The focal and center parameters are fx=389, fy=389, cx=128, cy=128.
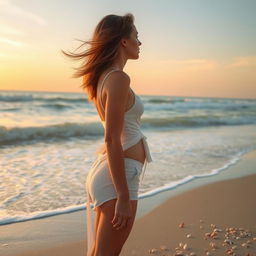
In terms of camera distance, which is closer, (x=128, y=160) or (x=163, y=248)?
(x=128, y=160)

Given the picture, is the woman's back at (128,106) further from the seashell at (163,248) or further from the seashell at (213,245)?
the seashell at (213,245)

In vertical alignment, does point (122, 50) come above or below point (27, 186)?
above

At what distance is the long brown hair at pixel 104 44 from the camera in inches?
80.9

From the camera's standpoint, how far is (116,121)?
1905 millimetres

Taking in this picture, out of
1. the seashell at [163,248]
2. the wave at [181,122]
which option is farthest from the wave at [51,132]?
the seashell at [163,248]

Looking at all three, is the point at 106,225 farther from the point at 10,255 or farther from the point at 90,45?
the point at 10,255

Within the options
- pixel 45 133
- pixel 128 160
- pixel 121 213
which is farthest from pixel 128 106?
pixel 45 133

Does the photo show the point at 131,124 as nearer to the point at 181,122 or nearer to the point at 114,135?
the point at 114,135

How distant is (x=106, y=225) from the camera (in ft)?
6.73

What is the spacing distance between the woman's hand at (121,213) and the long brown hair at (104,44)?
644mm

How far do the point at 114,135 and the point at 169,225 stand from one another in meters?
3.16

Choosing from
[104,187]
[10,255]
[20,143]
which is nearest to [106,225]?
[104,187]

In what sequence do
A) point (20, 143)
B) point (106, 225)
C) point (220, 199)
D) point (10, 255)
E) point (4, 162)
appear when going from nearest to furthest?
point (106, 225), point (10, 255), point (220, 199), point (4, 162), point (20, 143)

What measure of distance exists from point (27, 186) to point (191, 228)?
9.49 ft
